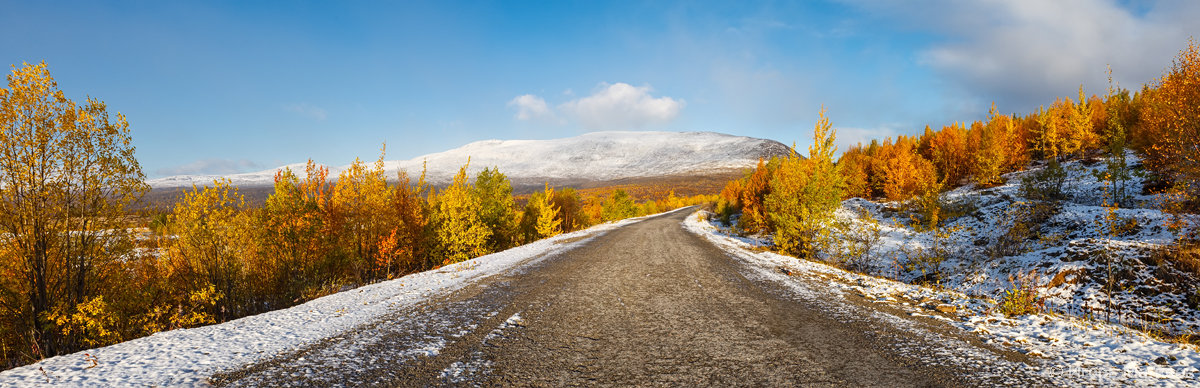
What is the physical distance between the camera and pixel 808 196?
53.0ft

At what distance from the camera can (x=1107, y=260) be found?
9.57 metres

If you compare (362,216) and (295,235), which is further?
(362,216)

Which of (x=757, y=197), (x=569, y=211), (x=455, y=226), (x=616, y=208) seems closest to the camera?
(x=455, y=226)

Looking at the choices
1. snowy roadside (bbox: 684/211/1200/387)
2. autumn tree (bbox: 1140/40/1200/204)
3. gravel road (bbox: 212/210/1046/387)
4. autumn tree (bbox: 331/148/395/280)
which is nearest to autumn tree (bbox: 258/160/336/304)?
autumn tree (bbox: 331/148/395/280)

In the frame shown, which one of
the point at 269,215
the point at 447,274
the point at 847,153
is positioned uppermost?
the point at 847,153

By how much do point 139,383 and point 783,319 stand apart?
304 inches

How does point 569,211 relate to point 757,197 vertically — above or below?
below

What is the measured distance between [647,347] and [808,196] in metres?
13.4

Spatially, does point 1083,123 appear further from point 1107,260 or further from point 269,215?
point 269,215

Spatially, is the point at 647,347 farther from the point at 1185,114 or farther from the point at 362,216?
the point at 1185,114

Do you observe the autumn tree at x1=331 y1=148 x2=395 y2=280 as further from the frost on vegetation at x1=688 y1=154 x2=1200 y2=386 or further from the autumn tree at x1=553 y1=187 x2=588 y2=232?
the autumn tree at x1=553 y1=187 x2=588 y2=232

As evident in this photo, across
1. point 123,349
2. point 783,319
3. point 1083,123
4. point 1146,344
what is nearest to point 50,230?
point 123,349

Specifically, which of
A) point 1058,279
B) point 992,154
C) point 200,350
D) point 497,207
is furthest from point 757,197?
point 200,350

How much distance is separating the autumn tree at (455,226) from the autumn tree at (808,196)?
13278 mm
